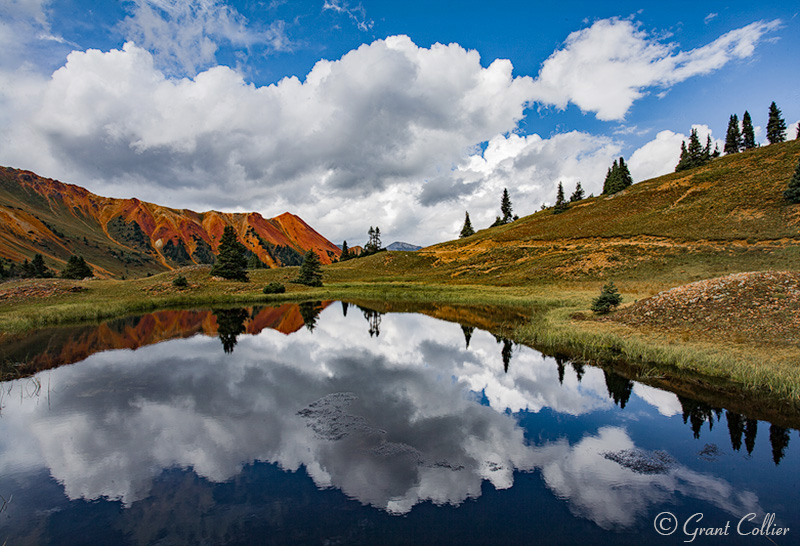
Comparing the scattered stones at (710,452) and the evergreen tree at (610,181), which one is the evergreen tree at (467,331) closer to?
the scattered stones at (710,452)

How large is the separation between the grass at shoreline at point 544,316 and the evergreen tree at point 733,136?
10402 centimetres

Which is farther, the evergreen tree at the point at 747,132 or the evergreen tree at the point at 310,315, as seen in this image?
the evergreen tree at the point at 747,132

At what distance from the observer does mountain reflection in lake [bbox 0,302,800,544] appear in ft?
25.1

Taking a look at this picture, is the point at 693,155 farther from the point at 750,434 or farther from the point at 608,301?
the point at 750,434

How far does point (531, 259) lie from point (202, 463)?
73.7m

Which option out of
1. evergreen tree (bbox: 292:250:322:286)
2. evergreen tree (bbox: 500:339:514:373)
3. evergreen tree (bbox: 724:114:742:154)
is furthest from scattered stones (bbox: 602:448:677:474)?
evergreen tree (bbox: 724:114:742:154)

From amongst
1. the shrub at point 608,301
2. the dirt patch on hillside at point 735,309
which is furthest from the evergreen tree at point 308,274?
the dirt patch on hillside at point 735,309

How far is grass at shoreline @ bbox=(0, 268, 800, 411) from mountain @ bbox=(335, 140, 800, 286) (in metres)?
10.6

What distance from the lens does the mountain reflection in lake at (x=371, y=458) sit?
764 cm

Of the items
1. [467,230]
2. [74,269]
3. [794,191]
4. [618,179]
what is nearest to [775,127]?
[618,179]

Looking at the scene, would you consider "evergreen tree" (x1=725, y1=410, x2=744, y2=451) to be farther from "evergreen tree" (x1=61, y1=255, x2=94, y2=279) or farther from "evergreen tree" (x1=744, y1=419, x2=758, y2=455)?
"evergreen tree" (x1=61, y1=255, x2=94, y2=279)

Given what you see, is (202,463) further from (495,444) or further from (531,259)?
(531,259)

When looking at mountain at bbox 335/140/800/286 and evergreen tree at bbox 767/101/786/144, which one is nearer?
mountain at bbox 335/140/800/286

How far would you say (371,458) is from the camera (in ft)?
33.4
